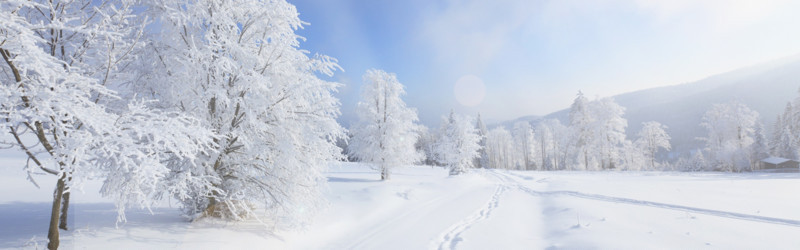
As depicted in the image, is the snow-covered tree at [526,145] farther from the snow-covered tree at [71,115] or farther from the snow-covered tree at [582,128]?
the snow-covered tree at [71,115]

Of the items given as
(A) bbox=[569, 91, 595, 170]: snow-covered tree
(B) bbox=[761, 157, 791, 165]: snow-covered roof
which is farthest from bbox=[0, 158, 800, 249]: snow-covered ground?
(B) bbox=[761, 157, 791, 165]: snow-covered roof

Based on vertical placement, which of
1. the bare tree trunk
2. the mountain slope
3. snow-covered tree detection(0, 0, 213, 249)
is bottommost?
the bare tree trunk

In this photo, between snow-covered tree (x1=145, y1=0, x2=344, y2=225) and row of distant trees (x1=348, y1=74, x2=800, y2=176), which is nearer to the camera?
snow-covered tree (x1=145, y1=0, x2=344, y2=225)

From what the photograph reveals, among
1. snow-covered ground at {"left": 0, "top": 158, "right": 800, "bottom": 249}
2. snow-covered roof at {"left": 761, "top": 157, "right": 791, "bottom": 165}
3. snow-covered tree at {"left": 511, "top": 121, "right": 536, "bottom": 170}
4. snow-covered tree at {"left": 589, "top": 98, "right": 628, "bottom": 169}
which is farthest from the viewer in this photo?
snow-covered tree at {"left": 511, "top": 121, "right": 536, "bottom": 170}

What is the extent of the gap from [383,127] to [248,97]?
51.1 ft

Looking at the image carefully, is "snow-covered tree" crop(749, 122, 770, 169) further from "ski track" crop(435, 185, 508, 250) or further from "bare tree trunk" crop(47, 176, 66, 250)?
"bare tree trunk" crop(47, 176, 66, 250)

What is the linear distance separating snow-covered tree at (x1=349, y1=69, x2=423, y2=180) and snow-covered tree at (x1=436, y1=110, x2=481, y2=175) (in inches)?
412

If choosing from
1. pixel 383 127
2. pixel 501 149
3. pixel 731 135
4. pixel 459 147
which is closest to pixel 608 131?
pixel 731 135

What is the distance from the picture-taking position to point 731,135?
3328 centimetres

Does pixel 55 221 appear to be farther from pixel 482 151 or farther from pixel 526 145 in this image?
pixel 526 145

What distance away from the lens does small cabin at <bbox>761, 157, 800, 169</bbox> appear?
32841 millimetres

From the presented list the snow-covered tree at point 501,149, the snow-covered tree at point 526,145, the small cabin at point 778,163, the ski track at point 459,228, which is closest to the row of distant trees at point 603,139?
the small cabin at point 778,163

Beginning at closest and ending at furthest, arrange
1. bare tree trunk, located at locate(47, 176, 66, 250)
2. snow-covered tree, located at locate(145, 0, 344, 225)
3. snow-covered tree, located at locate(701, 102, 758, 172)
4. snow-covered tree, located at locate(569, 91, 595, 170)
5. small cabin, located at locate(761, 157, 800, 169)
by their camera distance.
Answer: bare tree trunk, located at locate(47, 176, 66, 250), snow-covered tree, located at locate(145, 0, 344, 225), snow-covered tree, located at locate(701, 102, 758, 172), small cabin, located at locate(761, 157, 800, 169), snow-covered tree, located at locate(569, 91, 595, 170)

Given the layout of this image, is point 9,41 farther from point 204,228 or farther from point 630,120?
point 630,120
